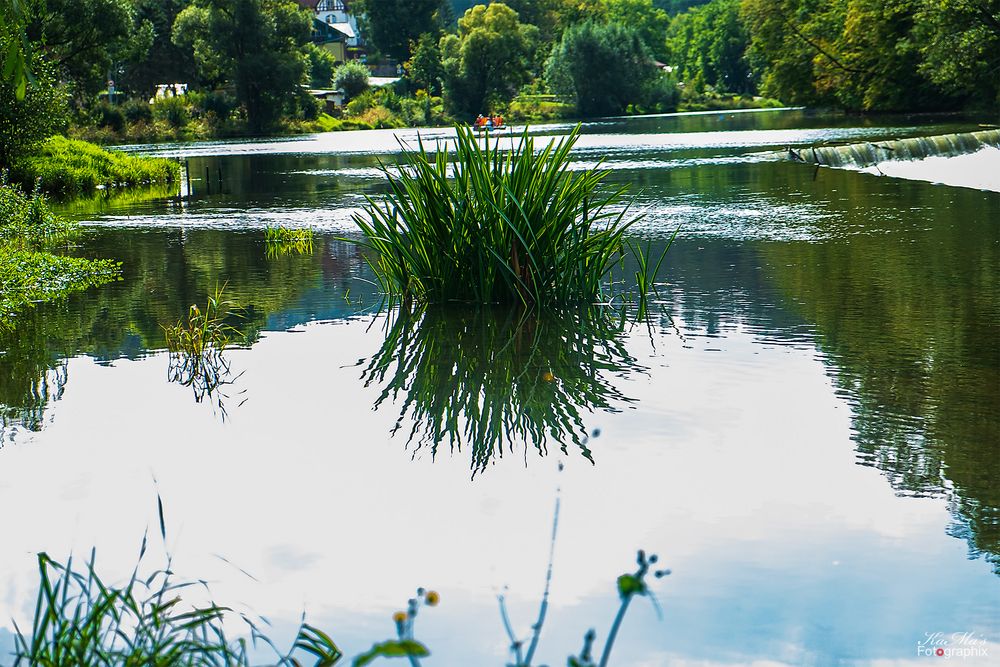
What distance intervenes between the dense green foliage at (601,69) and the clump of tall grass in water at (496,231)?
65931 mm

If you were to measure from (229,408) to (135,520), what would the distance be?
69.9 inches

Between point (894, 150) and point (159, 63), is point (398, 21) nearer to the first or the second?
point (159, 63)

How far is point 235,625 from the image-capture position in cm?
358

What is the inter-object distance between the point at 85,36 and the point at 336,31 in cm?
7987

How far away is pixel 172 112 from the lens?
5856 cm

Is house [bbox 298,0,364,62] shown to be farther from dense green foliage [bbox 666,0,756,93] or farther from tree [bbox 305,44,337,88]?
dense green foliage [bbox 666,0,756,93]

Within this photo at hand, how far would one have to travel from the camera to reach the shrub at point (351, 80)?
3189 inches

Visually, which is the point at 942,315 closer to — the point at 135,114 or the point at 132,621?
the point at 132,621

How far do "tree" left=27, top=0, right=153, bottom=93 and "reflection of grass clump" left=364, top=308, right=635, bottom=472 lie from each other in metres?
35.4

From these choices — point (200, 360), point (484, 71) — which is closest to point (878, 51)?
point (484, 71)

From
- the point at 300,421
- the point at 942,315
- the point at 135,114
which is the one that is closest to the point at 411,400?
the point at 300,421

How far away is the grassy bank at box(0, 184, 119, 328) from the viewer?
390 inches

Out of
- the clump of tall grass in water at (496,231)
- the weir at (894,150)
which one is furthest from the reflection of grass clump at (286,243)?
the weir at (894,150)

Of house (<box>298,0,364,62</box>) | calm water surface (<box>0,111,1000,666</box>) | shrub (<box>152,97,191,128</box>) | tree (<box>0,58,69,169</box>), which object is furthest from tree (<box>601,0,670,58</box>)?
calm water surface (<box>0,111,1000,666</box>)
